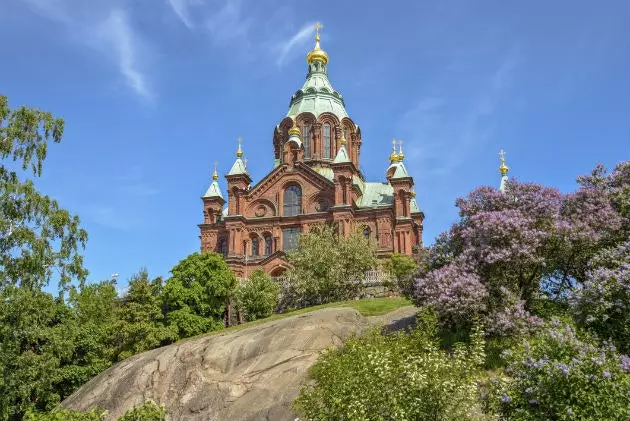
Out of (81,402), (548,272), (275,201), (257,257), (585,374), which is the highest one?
(275,201)

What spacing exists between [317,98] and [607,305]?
Answer: 179 ft

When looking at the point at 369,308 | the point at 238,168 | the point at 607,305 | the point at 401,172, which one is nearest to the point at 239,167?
the point at 238,168

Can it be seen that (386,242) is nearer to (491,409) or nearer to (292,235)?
(292,235)

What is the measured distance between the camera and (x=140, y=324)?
39.2 metres

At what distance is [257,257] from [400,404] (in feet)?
148

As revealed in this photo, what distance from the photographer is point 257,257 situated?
5900 cm

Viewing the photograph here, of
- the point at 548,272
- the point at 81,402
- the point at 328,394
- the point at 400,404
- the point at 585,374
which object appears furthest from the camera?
the point at 81,402

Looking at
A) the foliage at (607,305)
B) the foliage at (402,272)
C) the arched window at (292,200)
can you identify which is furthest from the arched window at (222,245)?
the foliage at (607,305)

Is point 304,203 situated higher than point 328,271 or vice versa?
point 304,203

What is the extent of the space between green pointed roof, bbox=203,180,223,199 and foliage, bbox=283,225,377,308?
18596 mm

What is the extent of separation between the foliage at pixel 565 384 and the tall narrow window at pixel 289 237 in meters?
44.6

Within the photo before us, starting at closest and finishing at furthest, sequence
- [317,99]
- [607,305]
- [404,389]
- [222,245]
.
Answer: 1. [404,389]
2. [607,305]
3. [222,245]
4. [317,99]

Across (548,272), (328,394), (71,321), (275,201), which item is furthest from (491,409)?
(275,201)

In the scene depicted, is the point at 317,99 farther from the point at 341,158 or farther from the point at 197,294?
the point at 197,294
